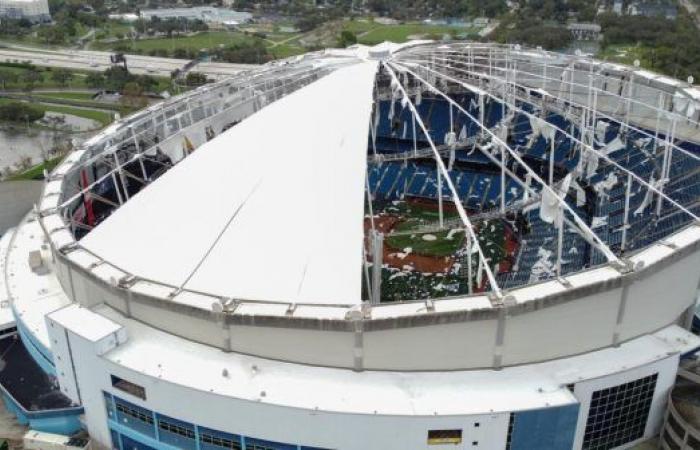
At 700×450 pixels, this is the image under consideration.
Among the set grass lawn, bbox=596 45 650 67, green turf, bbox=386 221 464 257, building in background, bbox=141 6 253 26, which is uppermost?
building in background, bbox=141 6 253 26

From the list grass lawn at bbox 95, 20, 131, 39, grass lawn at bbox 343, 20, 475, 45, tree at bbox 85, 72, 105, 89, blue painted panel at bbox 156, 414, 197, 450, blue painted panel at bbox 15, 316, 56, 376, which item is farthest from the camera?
grass lawn at bbox 95, 20, 131, 39

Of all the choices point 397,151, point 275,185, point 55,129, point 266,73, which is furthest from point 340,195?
point 55,129

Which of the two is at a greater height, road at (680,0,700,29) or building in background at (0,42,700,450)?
road at (680,0,700,29)

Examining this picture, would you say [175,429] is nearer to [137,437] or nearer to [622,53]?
[137,437]

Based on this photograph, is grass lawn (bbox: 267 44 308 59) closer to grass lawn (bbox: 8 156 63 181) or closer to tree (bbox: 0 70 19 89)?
tree (bbox: 0 70 19 89)

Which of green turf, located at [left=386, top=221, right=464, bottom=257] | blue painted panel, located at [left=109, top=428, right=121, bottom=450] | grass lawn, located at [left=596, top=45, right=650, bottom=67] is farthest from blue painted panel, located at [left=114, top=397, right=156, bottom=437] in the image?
grass lawn, located at [left=596, top=45, right=650, bottom=67]

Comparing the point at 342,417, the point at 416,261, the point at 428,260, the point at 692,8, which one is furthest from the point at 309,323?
the point at 692,8

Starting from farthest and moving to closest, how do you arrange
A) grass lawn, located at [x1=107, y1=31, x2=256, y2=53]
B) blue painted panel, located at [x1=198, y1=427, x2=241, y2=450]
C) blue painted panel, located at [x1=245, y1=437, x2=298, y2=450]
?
1. grass lawn, located at [x1=107, y1=31, x2=256, y2=53]
2. blue painted panel, located at [x1=198, y1=427, x2=241, y2=450]
3. blue painted panel, located at [x1=245, y1=437, x2=298, y2=450]
